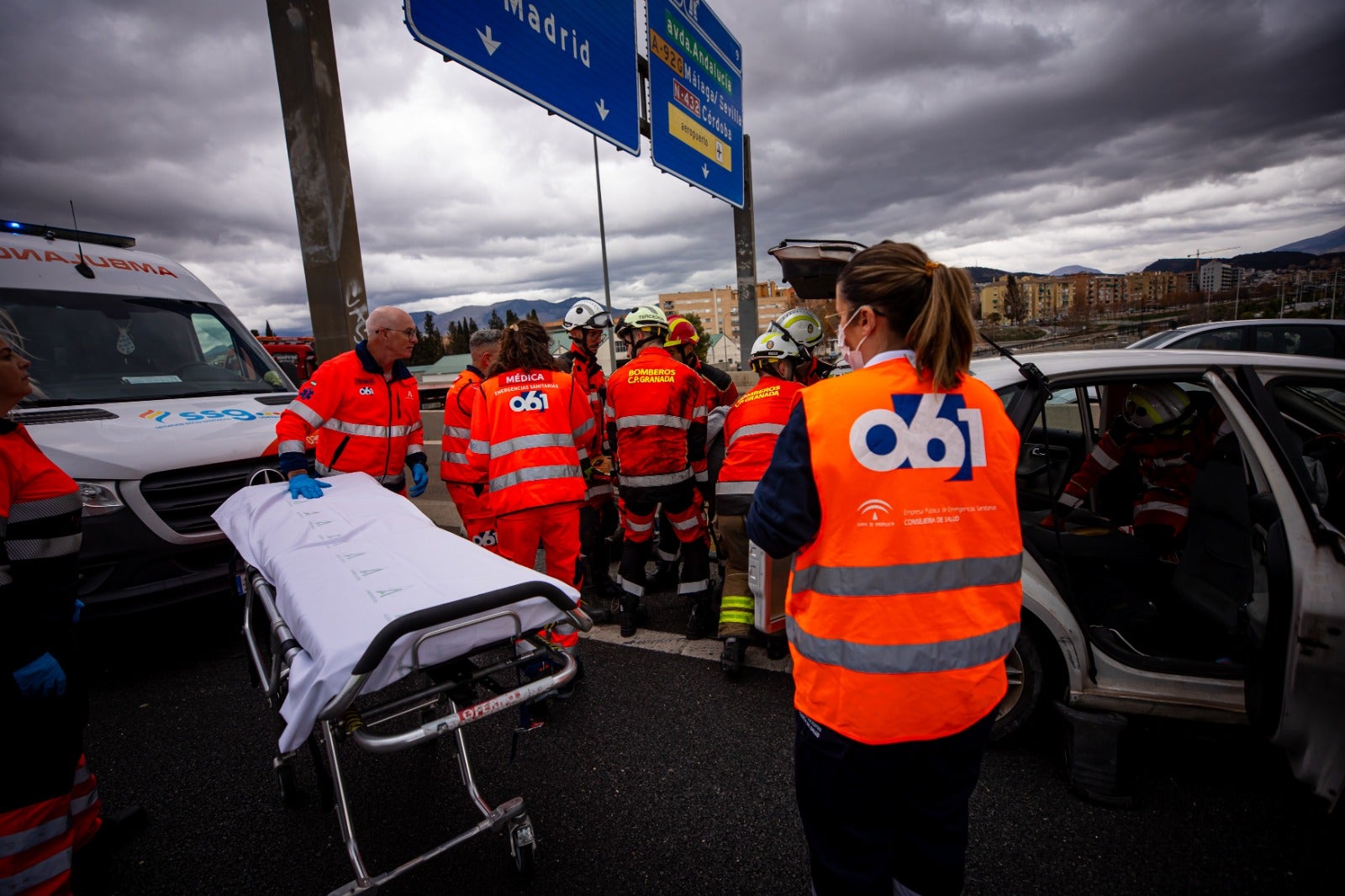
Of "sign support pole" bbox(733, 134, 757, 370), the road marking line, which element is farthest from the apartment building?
the road marking line

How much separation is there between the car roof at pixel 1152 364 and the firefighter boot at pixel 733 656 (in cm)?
192

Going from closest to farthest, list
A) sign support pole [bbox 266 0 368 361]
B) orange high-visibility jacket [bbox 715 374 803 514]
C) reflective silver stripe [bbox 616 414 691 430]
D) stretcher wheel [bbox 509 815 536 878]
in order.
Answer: stretcher wheel [bbox 509 815 536 878] < orange high-visibility jacket [bbox 715 374 803 514] < reflective silver stripe [bbox 616 414 691 430] < sign support pole [bbox 266 0 368 361]

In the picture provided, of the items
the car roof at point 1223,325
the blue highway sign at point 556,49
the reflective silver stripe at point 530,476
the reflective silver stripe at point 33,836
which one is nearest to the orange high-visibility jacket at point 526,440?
the reflective silver stripe at point 530,476

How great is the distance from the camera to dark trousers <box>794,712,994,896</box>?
1394 millimetres

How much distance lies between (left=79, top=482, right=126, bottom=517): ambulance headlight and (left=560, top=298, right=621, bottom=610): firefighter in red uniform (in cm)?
289

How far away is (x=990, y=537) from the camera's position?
138 cm

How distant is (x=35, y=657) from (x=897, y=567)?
2.48 m

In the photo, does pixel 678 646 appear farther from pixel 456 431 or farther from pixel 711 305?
pixel 711 305

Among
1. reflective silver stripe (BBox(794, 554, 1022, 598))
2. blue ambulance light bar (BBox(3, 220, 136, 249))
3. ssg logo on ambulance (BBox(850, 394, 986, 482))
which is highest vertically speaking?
blue ambulance light bar (BBox(3, 220, 136, 249))

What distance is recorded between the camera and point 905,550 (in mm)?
1327

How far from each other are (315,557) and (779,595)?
7.43 feet

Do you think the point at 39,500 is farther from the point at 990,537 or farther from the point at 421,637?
the point at 990,537

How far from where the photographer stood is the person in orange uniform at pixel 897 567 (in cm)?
133

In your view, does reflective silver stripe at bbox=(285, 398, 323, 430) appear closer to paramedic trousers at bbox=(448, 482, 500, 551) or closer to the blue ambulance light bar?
paramedic trousers at bbox=(448, 482, 500, 551)
